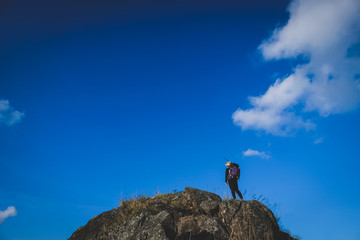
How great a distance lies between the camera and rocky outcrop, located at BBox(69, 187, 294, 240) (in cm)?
978

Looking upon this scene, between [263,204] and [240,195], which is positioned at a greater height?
[240,195]

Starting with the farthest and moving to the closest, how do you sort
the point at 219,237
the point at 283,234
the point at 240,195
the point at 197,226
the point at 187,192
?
the point at 240,195
the point at 187,192
the point at 283,234
the point at 197,226
the point at 219,237

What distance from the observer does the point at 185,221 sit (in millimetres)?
10750

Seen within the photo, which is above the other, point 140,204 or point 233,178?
point 233,178

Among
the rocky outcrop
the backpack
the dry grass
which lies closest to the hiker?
the backpack

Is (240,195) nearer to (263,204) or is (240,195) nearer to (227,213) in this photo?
(263,204)

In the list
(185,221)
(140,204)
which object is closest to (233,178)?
(185,221)

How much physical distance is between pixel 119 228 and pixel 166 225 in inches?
89.0

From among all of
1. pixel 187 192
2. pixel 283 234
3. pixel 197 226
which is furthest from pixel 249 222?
pixel 187 192

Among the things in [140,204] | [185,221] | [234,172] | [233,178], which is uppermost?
[234,172]

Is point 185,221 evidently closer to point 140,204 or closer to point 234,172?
point 140,204

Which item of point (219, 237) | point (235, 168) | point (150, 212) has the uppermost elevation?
point (235, 168)

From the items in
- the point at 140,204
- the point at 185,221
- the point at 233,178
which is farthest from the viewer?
the point at 233,178

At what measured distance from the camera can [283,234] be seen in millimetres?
11633
